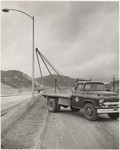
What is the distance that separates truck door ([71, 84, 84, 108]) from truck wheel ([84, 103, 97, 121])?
69 centimetres

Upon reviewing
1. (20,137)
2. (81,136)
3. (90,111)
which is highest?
(90,111)

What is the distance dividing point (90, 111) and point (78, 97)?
145 centimetres

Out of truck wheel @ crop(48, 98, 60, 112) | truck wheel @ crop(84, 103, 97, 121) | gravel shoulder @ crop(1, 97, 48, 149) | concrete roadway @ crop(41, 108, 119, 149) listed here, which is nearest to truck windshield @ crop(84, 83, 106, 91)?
truck wheel @ crop(84, 103, 97, 121)

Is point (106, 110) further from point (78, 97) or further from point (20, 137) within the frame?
point (20, 137)

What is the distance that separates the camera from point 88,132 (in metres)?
10.2

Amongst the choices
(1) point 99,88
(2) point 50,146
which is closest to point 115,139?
(2) point 50,146

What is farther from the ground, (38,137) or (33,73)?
(33,73)

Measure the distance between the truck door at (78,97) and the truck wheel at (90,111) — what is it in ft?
2.27

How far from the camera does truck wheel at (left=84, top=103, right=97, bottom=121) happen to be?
13016mm

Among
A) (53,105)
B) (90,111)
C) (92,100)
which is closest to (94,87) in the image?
(92,100)

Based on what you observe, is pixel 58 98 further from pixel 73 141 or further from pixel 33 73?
pixel 73 141

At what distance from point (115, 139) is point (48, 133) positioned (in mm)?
2445

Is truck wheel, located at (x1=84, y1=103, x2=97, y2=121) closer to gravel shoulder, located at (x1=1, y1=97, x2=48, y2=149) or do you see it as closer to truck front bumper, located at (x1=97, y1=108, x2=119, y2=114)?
truck front bumper, located at (x1=97, y1=108, x2=119, y2=114)

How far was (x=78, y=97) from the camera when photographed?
573 inches
